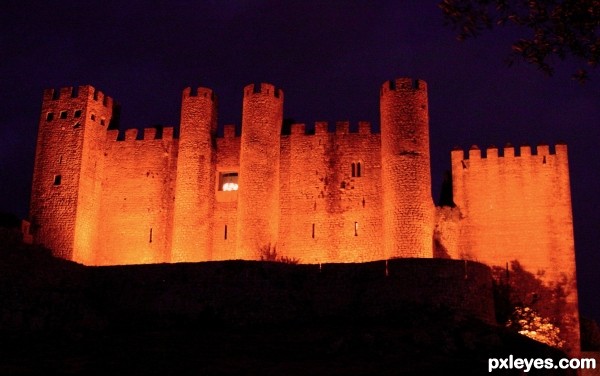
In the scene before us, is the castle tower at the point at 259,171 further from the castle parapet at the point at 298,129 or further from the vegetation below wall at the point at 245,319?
the vegetation below wall at the point at 245,319

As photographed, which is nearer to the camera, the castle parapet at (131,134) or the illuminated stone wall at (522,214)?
the illuminated stone wall at (522,214)

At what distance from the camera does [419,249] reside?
28906mm

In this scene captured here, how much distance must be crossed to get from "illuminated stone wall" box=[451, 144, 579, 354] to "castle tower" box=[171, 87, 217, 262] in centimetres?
1085

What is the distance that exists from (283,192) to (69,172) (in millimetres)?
9664

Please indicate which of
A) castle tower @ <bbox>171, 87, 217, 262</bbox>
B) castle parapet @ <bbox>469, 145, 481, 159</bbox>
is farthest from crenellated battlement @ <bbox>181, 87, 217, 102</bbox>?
castle parapet @ <bbox>469, 145, 481, 159</bbox>

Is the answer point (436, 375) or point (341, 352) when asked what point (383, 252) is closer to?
point (341, 352)

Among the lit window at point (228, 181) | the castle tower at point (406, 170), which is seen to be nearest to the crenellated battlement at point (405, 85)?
the castle tower at point (406, 170)

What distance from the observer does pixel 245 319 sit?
24.3 metres

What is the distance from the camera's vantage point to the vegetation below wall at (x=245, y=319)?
1905 cm

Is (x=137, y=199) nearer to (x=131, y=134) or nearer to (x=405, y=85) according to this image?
(x=131, y=134)

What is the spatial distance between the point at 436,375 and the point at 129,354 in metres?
8.12

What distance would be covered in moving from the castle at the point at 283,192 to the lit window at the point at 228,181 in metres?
0.06

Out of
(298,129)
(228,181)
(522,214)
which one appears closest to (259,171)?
(228,181)

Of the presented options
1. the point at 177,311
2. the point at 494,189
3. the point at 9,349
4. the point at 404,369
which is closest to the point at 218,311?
the point at 177,311
